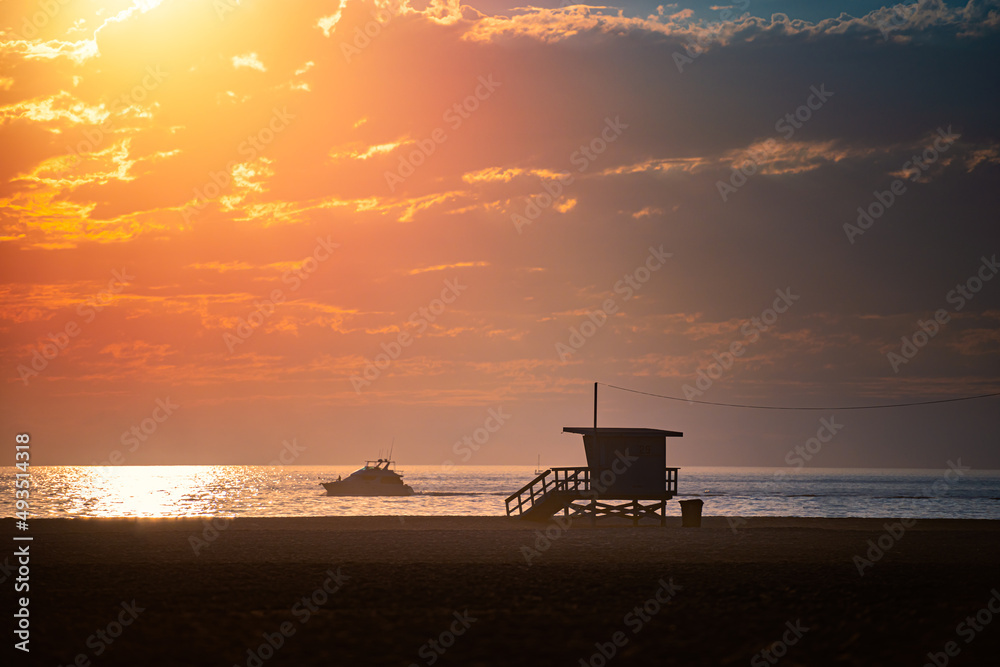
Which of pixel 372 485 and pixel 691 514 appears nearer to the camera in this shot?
pixel 691 514

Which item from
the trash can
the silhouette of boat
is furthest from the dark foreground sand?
the silhouette of boat

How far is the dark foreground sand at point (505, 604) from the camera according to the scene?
41.7 feet

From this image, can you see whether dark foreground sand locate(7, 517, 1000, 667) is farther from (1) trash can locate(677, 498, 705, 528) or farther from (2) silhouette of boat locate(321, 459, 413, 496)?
(2) silhouette of boat locate(321, 459, 413, 496)

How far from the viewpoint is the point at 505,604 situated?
53.4ft

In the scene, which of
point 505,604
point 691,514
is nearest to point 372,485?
point 691,514

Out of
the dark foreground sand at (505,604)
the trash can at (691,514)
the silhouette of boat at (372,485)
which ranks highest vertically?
the silhouette of boat at (372,485)

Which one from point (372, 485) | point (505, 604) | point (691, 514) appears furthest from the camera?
point (372, 485)

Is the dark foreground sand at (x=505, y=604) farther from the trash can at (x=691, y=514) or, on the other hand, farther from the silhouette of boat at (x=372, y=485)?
the silhouette of boat at (x=372, y=485)

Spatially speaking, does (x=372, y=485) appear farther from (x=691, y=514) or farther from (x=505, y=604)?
(x=505, y=604)

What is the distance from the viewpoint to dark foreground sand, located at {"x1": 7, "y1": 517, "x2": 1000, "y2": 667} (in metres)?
12.7

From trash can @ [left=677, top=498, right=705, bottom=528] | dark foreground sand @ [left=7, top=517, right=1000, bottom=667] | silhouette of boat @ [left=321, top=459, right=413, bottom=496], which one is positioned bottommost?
dark foreground sand @ [left=7, top=517, right=1000, bottom=667]

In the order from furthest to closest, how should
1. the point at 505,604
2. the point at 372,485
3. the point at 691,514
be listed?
the point at 372,485, the point at 691,514, the point at 505,604

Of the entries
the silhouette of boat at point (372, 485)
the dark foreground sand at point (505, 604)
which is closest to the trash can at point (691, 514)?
the dark foreground sand at point (505, 604)

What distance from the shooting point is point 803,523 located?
4525cm
